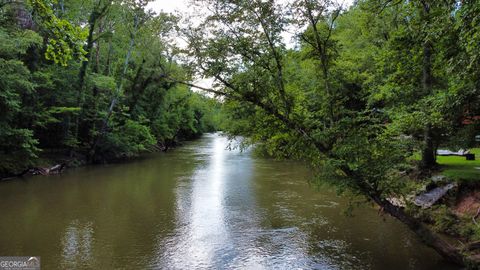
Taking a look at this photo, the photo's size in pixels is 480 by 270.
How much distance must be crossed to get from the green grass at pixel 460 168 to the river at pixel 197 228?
2.49m

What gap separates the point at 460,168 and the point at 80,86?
72.4 feet

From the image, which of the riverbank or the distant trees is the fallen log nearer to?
the riverbank

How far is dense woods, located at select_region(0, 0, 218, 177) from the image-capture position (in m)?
16.9

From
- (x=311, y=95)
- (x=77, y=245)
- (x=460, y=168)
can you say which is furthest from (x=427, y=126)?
(x=77, y=245)

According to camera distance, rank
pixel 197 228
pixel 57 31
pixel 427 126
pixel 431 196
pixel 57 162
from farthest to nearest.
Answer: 1. pixel 57 162
2. pixel 427 126
3. pixel 431 196
4. pixel 197 228
5. pixel 57 31

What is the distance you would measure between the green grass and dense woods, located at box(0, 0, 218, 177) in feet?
26.4

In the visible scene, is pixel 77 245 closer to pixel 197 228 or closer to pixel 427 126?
pixel 197 228

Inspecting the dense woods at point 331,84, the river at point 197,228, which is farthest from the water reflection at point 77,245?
the dense woods at point 331,84

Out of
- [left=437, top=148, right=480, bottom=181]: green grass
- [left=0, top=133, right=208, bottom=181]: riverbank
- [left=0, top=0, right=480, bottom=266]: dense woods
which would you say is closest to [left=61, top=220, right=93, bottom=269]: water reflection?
[left=0, top=0, right=480, bottom=266]: dense woods

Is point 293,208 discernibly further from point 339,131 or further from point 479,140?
point 479,140

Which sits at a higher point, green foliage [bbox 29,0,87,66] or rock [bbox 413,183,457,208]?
green foliage [bbox 29,0,87,66]

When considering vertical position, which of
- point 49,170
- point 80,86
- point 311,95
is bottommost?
point 49,170

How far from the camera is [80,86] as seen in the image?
910 inches


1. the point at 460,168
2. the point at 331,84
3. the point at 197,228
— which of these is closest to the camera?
the point at 331,84
